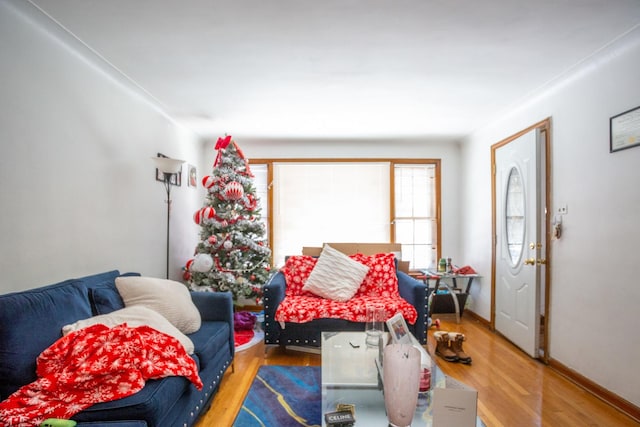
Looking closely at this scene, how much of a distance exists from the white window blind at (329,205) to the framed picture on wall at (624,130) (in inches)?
111

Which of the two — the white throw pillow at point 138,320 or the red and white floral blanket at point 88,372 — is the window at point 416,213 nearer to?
the white throw pillow at point 138,320

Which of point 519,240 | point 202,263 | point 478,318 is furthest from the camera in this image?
point 478,318

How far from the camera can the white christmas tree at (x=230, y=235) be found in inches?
153

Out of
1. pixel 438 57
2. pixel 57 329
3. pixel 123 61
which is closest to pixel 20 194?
pixel 57 329

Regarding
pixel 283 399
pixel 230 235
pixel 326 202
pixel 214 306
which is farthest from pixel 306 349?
pixel 326 202

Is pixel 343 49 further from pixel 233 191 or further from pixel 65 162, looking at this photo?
pixel 233 191

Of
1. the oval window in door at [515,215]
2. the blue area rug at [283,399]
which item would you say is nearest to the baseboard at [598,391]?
the oval window in door at [515,215]

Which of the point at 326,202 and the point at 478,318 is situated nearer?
the point at 478,318

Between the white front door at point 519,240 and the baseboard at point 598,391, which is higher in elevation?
the white front door at point 519,240

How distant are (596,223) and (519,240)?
0.90m

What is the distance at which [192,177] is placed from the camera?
4.54 m

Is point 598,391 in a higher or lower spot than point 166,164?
lower

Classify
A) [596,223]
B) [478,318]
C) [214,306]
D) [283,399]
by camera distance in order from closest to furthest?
[283,399] < [596,223] < [214,306] < [478,318]

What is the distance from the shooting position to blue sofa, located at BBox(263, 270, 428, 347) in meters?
3.10
